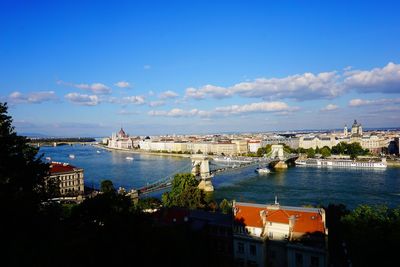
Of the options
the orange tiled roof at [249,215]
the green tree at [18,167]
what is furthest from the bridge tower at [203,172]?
the green tree at [18,167]

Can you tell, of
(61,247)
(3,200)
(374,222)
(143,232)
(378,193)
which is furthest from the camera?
(378,193)

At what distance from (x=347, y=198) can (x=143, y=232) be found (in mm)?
18094

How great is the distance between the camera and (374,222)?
34.2 ft

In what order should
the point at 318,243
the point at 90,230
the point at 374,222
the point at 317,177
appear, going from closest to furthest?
the point at 90,230 → the point at 318,243 → the point at 374,222 → the point at 317,177

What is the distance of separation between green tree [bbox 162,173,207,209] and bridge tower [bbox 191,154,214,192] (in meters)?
7.30

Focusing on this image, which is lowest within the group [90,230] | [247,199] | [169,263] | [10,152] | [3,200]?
[247,199]

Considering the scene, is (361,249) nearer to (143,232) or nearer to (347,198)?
(143,232)

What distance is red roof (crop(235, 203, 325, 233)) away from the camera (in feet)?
30.1

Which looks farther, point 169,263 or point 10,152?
point 10,152

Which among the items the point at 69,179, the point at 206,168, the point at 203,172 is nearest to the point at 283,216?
the point at 69,179

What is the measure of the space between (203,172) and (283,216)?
67.9ft

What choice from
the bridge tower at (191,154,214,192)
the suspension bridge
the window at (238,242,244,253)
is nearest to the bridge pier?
the suspension bridge

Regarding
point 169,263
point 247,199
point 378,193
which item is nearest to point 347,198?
point 378,193

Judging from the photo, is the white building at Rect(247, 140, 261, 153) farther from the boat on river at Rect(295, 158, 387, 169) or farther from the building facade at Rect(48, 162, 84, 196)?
the building facade at Rect(48, 162, 84, 196)
